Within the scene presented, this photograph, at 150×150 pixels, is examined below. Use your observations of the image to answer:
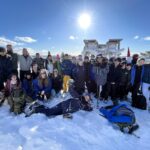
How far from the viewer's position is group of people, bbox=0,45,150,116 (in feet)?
21.4

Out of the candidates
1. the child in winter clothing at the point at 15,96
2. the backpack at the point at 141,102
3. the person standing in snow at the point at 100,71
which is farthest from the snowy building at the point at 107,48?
the child in winter clothing at the point at 15,96

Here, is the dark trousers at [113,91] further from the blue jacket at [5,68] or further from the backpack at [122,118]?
the blue jacket at [5,68]

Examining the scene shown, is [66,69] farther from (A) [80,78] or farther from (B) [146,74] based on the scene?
(B) [146,74]

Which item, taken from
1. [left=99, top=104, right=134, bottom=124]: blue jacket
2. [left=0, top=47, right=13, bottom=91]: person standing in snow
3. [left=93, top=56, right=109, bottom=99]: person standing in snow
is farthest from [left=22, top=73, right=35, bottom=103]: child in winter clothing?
[left=99, top=104, right=134, bottom=124]: blue jacket

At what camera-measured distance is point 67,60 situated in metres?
8.04

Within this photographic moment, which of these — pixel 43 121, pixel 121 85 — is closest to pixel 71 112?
pixel 43 121

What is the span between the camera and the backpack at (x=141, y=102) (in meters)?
6.95

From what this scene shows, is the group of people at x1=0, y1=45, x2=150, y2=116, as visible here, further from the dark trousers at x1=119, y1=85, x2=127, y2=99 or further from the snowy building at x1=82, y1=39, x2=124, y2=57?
the snowy building at x1=82, y1=39, x2=124, y2=57

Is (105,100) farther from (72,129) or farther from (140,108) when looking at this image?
(72,129)

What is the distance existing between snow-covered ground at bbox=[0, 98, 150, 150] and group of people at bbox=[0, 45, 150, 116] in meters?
0.92

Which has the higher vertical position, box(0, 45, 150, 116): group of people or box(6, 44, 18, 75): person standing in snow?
box(6, 44, 18, 75): person standing in snow

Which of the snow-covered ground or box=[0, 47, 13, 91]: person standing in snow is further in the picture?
box=[0, 47, 13, 91]: person standing in snow

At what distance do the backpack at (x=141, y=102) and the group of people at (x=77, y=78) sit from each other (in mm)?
132

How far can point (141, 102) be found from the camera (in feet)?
22.9
